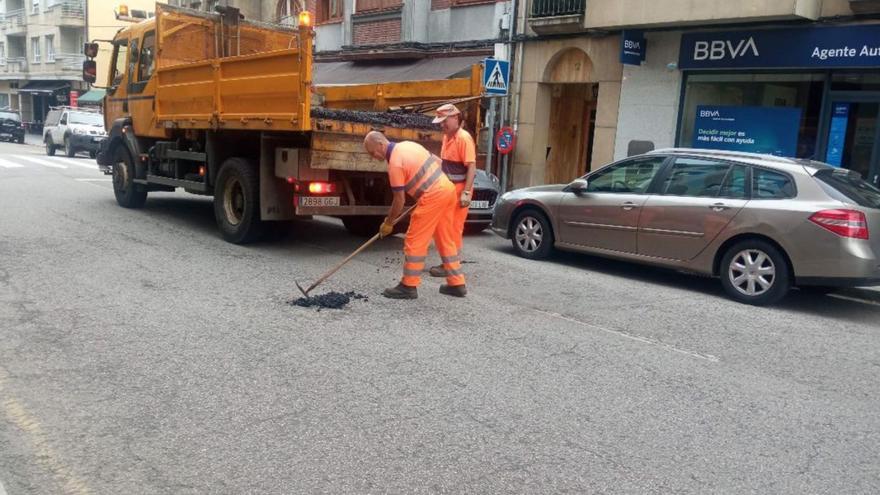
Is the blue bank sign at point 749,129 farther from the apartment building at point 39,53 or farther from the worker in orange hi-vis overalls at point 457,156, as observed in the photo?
the apartment building at point 39,53

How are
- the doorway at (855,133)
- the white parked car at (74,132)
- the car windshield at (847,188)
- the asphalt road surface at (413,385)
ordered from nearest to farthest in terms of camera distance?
the asphalt road surface at (413,385)
the car windshield at (847,188)
the doorway at (855,133)
the white parked car at (74,132)

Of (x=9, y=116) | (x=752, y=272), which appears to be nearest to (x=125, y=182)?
(x=752, y=272)

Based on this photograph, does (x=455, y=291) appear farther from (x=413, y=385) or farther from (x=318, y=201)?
(x=413, y=385)

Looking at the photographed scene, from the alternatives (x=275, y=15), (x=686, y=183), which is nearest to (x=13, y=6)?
(x=275, y=15)

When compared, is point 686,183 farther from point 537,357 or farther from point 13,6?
point 13,6

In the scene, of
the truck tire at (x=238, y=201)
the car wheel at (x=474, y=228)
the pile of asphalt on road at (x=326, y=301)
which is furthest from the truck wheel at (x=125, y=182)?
the pile of asphalt on road at (x=326, y=301)

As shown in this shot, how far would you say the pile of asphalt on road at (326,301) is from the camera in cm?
608

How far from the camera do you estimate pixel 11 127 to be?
36.0 meters

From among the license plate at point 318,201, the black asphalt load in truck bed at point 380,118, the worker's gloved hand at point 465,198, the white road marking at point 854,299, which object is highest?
the black asphalt load in truck bed at point 380,118

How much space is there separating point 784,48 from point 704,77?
161cm

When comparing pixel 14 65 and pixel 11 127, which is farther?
pixel 14 65

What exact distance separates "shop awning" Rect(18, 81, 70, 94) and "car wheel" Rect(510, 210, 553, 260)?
44901mm

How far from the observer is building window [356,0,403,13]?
1873 cm

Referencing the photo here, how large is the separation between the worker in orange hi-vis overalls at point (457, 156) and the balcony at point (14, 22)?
2030 inches
